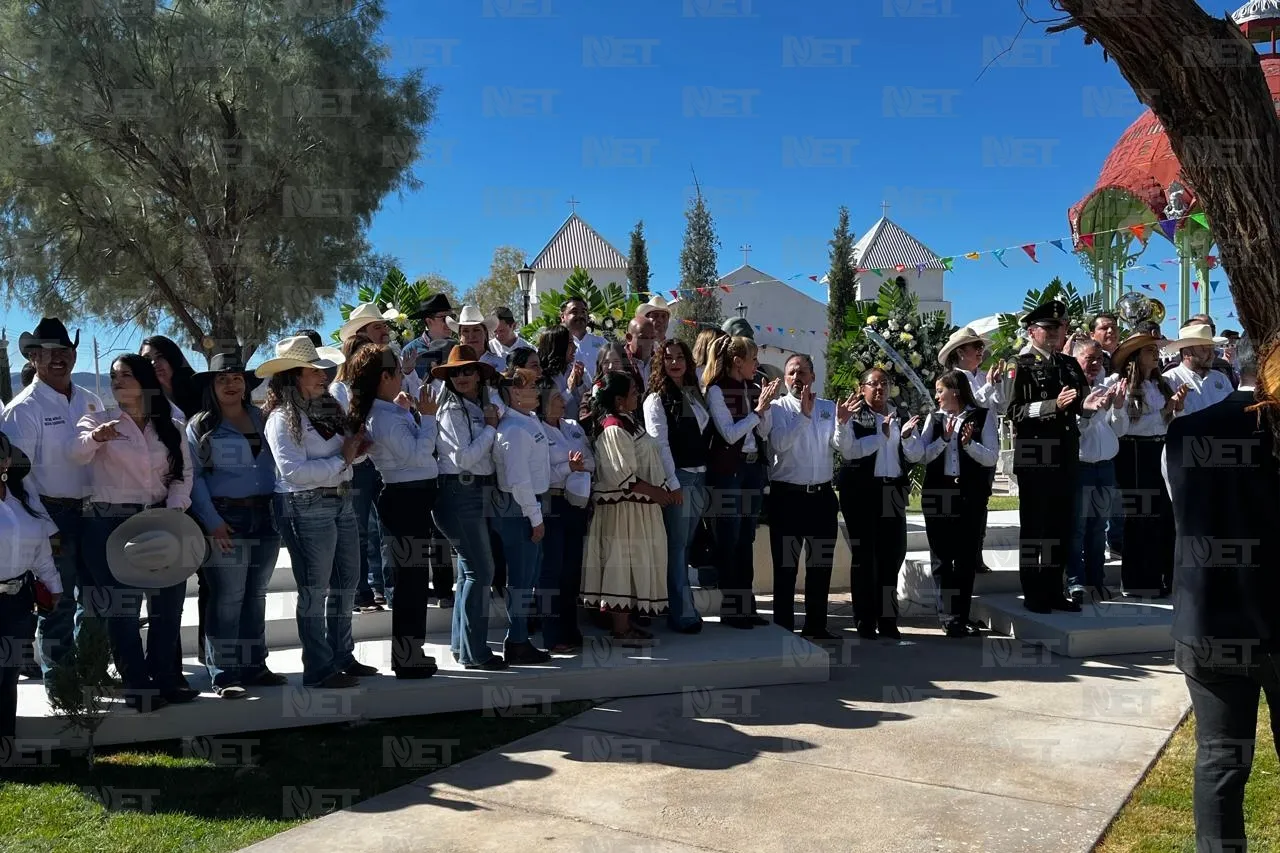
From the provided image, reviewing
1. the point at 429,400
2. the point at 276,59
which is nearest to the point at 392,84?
the point at 276,59

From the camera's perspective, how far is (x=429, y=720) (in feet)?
17.9

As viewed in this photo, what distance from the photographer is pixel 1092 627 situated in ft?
22.8

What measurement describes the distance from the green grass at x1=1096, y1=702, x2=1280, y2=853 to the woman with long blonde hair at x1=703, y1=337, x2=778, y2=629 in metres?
2.96

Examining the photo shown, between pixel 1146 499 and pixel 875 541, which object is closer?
pixel 875 541

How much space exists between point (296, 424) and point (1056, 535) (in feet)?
A: 18.0

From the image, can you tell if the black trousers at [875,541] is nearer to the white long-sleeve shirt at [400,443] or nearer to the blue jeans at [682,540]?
the blue jeans at [682,540]

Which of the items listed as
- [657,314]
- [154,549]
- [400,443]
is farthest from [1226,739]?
[657,314]

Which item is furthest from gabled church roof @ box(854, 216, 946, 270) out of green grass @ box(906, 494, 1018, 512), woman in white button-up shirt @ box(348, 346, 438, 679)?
woman in white button-up shirt @ box(348, 346, 438, 679)

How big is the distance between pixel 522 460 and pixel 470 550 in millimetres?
622

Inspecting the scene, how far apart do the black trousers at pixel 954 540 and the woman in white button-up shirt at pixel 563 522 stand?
8.83ft

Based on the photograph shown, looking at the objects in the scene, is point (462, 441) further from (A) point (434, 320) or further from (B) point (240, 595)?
(A) point (434, 320)

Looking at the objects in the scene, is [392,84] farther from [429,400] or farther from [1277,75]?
[1277,75]

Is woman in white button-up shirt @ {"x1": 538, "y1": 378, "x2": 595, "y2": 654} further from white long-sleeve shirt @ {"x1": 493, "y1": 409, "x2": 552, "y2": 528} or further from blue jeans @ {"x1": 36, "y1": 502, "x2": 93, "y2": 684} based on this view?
blue jeans @ {"x1": 36, "y1": 502, "x2": 93, "y2": 684}

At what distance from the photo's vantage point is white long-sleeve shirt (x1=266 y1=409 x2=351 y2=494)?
5.09 metres
